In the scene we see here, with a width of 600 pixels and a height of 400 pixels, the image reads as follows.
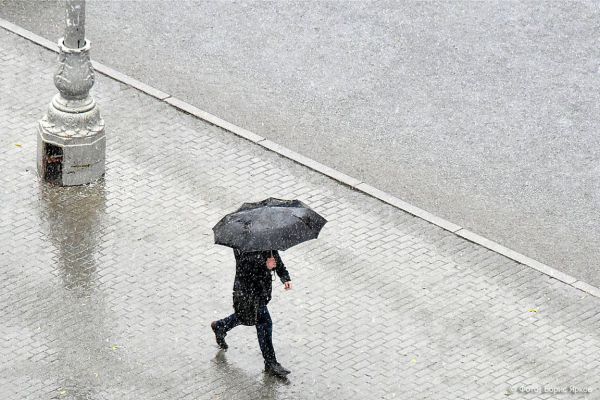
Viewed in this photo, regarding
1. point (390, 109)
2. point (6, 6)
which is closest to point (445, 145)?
point (390, 109)

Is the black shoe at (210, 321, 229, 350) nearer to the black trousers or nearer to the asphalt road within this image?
the black trousers

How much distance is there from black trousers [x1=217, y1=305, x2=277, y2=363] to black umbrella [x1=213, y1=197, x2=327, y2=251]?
0.81m

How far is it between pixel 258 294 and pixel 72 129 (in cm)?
406

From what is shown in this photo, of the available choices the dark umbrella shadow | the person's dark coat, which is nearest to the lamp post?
the dark umbrella shadow

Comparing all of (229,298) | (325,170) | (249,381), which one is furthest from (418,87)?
(249,381)

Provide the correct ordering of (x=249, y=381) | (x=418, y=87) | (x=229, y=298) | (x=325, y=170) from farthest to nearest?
1. (x=418, y=87)
2. (x=325, y=170)
3. (x=229, y=298)
4. (x=249, y=381)

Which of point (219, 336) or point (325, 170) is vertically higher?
point (325, 170)

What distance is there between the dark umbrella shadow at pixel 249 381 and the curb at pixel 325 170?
3.36 meters

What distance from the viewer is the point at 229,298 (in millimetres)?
14000

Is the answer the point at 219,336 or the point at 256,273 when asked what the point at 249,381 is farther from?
the point at 256,273

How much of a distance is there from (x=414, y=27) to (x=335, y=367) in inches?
313

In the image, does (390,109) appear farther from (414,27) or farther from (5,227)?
(5,227)

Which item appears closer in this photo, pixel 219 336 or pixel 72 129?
pixel 219 336

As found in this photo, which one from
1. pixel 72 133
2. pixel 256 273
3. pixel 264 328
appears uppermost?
pixel 256 273
